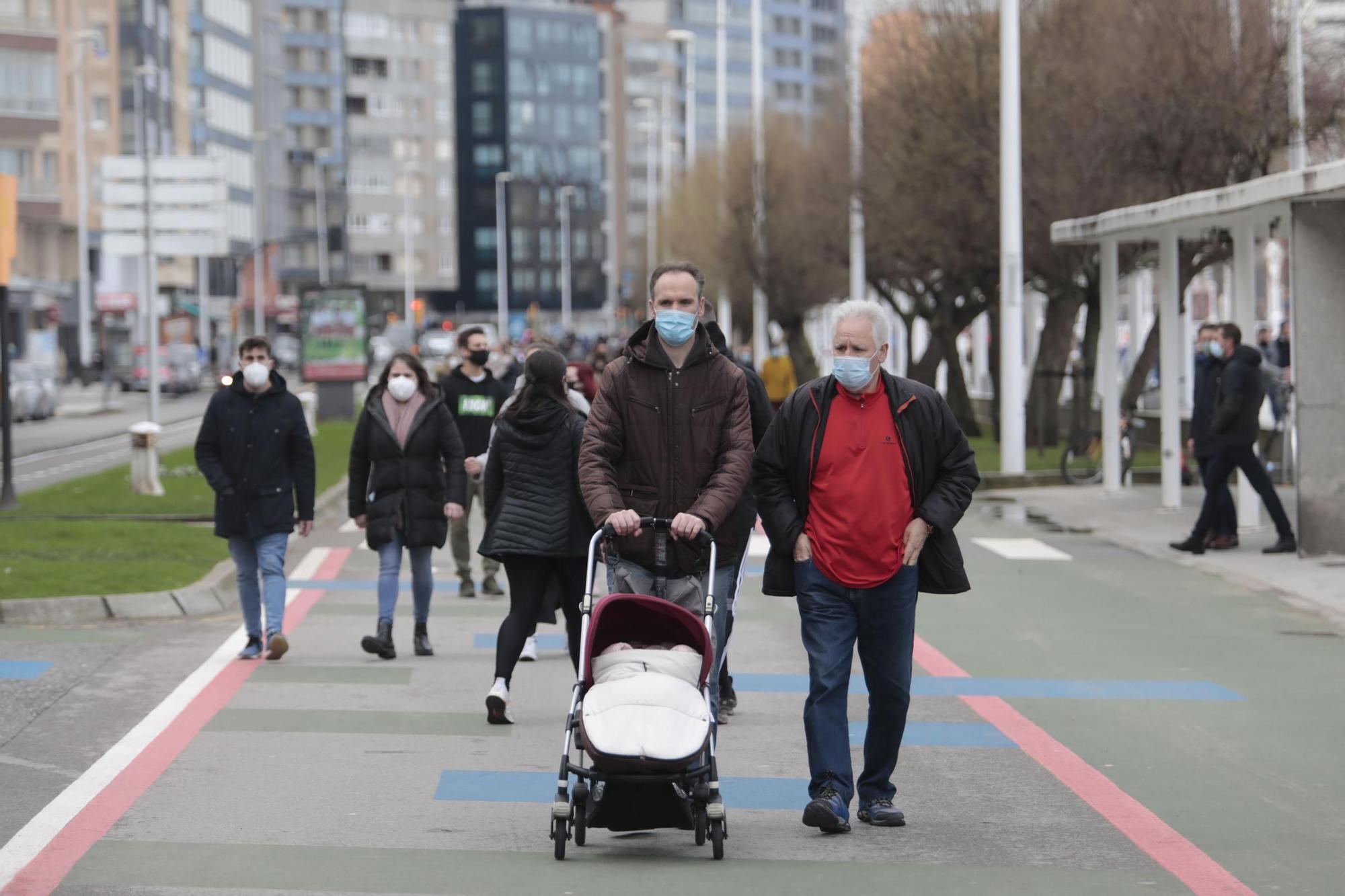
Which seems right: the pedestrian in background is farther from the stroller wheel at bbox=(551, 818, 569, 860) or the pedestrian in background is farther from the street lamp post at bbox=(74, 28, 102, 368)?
the street lamp post at bbox=(74, 28, 102, 368)

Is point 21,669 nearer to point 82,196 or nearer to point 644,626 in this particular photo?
point 644,626

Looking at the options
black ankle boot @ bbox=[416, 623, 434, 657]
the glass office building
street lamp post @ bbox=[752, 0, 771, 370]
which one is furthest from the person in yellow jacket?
the glass office building

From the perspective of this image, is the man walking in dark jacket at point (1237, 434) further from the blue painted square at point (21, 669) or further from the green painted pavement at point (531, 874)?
the green painted pavement at point (531, 874)

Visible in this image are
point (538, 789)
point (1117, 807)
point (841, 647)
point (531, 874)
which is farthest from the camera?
point (538, 789)

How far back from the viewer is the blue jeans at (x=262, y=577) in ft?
39.5

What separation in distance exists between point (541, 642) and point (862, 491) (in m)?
5.98

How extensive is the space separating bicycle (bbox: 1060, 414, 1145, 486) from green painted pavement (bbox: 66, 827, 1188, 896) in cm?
1965

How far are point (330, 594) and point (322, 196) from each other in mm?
135350

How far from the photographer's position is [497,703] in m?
9.81

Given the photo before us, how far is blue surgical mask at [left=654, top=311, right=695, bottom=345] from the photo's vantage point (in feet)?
24.7

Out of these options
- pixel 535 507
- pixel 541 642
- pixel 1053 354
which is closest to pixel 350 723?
pixel 535 507

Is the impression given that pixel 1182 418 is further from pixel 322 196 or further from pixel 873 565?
pixel 322 196

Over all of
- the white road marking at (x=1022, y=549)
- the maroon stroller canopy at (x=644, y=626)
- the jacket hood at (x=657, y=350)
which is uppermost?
the jacket hood at (x=657, y=350)

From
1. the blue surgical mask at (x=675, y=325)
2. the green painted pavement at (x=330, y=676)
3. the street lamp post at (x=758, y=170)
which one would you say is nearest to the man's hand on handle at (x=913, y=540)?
the blue surgical mask at (x=675, y=325)
